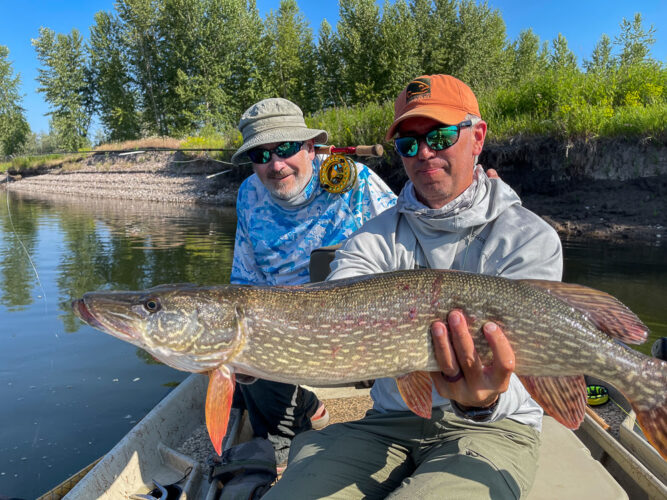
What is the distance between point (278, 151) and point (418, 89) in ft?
4.65

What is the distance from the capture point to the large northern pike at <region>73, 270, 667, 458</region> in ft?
5.79

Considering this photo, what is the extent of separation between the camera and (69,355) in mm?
5656

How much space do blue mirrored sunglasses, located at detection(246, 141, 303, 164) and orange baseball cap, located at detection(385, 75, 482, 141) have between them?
1260 mm

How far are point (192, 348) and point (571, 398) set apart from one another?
5.02 feet

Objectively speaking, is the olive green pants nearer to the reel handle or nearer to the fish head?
the fish head

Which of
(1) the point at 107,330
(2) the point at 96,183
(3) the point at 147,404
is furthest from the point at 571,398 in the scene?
(2) the point at 96,183

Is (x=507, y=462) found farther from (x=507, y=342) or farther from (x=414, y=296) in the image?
(x=414, y=296)

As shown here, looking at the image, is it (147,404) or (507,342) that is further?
(147,404)

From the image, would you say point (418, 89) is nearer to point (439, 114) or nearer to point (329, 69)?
point (439, 114)

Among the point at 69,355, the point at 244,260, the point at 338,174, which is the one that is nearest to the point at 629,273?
the point at 338,174

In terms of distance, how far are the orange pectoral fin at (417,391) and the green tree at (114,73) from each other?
1902 inches

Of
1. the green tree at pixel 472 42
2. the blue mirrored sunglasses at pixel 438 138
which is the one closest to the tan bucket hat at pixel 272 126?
the blue mirrored sunglasses at pixel 438 138

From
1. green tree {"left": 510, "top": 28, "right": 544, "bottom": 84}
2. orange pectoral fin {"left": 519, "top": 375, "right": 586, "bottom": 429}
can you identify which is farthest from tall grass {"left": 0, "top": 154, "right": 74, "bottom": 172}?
orange pectoral fin {"left": 519, "top": 375, "right": 586, "bottom": 429}

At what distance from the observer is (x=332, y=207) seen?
138 inches
